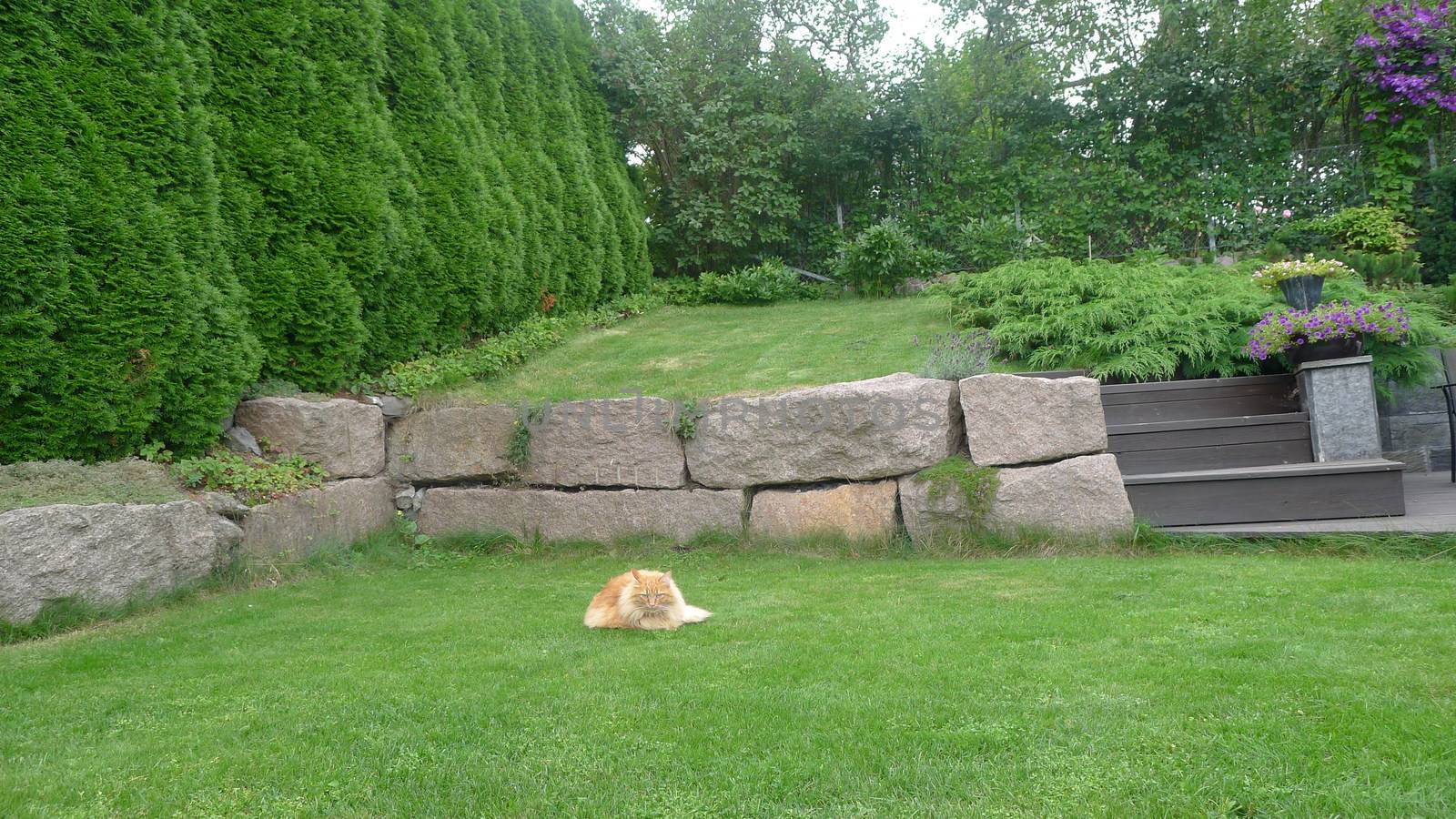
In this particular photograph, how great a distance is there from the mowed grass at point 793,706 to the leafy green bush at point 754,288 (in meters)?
7.59

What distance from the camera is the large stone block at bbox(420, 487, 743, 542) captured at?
21.6ft

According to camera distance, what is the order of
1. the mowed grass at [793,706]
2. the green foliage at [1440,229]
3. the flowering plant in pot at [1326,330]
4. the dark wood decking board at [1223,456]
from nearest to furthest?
the mowed grass at [793,706], the flowering plant in pot at [1326,330], the dark wood decking board at [1223,456], the green foliage at [1440,229]

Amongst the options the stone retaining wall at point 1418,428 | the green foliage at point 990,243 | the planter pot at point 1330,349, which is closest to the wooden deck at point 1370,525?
the planter pot at point 1330,349

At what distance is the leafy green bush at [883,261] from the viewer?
11.7 m

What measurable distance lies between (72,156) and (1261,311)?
24.6 feet

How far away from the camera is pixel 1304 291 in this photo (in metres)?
6.54

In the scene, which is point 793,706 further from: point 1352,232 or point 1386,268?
point 1352,232

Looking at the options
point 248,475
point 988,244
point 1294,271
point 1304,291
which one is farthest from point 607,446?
point 988,244

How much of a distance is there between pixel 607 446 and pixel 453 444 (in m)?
1.17

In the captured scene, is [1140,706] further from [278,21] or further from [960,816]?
[278,21]

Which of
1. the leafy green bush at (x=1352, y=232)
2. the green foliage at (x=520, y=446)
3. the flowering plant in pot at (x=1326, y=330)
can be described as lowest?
the green foliage at (x=520, y=446)

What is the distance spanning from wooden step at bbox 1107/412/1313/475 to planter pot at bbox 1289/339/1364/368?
1.26 feet

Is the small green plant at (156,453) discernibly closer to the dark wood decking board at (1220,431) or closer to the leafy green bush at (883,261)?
the dark wood decking board at (1220,431)

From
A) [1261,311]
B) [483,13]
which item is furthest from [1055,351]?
[483,13]
